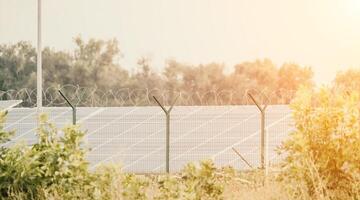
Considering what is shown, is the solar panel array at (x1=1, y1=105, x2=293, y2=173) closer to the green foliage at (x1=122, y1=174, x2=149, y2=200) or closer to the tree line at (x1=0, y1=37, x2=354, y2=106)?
the green foliage at (x1=122, y1=174, x2=149, y2=200)

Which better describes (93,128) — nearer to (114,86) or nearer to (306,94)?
(306,94)

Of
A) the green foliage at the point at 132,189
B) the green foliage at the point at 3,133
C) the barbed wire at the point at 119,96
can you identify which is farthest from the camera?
the barbed wire at the point at 119,96

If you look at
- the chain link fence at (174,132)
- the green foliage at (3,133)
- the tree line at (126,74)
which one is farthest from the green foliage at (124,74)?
the green foliage at (3,133)

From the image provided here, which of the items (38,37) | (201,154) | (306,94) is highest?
(38,37)

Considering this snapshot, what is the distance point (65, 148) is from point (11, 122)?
1286cm

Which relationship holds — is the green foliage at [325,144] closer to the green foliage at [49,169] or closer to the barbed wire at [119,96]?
the green foliage at [49,169]

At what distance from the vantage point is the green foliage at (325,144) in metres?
9.09

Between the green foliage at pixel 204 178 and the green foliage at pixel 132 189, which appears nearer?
the green foliage at pixel 132 189

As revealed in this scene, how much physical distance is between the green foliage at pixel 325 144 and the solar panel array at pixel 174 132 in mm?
10703

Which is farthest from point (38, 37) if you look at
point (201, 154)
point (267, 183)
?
point (267, 183)

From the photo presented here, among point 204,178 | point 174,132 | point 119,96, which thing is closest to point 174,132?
point 174,132

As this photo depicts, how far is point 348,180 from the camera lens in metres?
9.26

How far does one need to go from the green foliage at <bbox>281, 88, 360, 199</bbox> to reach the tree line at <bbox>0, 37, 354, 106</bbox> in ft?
110

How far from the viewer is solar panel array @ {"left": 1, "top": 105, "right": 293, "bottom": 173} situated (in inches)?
805
